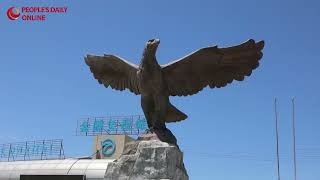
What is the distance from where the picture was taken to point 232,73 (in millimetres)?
8672

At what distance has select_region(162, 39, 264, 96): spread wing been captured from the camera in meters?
8.26

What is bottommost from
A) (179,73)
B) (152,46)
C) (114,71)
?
(179,73)

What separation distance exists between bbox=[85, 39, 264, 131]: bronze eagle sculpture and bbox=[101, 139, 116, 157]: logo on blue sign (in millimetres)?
24400

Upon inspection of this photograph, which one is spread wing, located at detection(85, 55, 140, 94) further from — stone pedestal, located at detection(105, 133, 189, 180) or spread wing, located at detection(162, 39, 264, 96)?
stone pedestal, located at detection(105, 133, 189, 180)

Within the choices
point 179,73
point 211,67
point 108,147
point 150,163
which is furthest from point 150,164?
point 108,147

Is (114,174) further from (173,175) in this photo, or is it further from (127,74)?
(127,74)

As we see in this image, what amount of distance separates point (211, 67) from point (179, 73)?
0.61 meters

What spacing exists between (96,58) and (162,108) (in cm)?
188

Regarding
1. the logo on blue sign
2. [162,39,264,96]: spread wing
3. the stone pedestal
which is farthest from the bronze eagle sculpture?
the logo on blue sign

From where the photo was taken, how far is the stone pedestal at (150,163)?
767 cm

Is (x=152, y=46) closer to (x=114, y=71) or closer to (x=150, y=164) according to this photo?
(x=114, y=71)

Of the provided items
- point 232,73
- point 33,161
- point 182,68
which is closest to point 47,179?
point 182,68

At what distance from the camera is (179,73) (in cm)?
855

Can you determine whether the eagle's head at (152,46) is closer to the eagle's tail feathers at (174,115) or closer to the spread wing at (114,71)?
the spread wing at (114,71)
